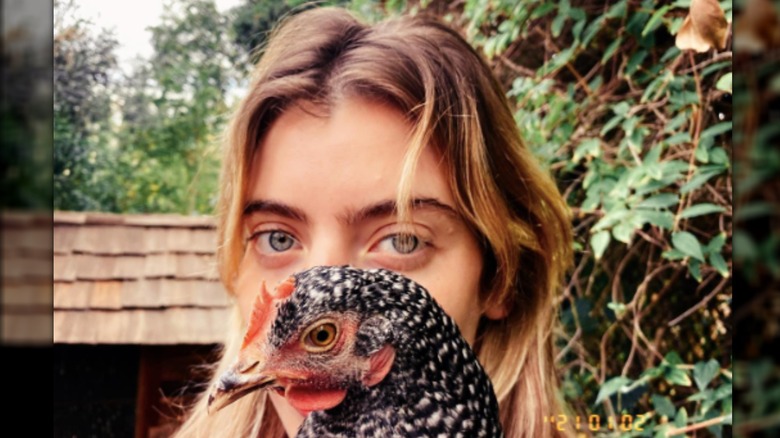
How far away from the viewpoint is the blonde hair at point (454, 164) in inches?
34.4

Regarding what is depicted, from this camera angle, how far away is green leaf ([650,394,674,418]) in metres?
1.00

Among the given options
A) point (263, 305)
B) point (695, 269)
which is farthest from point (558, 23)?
point (263, 305)

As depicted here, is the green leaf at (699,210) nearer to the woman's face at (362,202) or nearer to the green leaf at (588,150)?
the green leaf at (588,150)

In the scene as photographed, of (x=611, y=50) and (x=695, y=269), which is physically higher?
(x=611, y=50)

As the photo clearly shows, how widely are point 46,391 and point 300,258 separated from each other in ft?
1.40

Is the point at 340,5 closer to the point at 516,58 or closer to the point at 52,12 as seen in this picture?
the point at 516,58

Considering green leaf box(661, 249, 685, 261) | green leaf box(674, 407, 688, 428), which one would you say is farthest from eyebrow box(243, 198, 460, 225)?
green leaf box(674, 407, 688, 428)

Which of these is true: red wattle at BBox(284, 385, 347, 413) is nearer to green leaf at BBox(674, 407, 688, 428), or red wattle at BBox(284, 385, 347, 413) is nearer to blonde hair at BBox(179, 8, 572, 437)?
blonde hair at BBox(179, 8, 572, 437)

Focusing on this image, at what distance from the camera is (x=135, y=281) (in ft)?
3.33

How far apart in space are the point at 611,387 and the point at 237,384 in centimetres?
55

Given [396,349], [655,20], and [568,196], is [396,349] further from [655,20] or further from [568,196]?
[655,20]

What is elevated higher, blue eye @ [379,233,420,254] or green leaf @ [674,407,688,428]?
blue eye @ [379,233,420,254]

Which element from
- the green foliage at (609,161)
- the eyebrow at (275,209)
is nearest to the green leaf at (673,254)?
the green foliage at (609,161)

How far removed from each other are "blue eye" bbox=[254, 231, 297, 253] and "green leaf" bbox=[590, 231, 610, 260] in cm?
41
